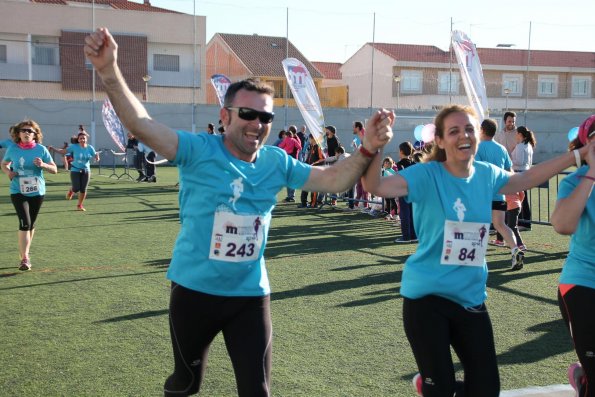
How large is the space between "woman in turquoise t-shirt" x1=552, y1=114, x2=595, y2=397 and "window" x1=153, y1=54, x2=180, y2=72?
41021mm

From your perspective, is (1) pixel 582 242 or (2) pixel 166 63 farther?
(2) pixel 166 63

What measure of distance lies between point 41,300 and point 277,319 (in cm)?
270

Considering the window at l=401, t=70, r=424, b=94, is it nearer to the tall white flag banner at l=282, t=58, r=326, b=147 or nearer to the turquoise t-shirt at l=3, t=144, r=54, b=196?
the tall white flag banner at l=282, t=58, r=326, b=147

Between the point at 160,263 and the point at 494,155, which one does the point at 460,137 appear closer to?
the point at 494,155

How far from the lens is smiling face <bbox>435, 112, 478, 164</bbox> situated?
4090mm

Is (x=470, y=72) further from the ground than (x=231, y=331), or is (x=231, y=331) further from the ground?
(x=470, y=72)

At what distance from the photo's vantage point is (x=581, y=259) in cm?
409

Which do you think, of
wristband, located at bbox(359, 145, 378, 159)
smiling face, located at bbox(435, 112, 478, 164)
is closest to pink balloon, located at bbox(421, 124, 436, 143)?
smiling face, located at bbox(435, 112, 478, 164)

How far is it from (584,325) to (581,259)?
1.18 ft

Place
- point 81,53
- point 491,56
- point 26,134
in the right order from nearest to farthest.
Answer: point 26,134
point 81,53
point 491,56

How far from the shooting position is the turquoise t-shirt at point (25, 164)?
32.8 feet

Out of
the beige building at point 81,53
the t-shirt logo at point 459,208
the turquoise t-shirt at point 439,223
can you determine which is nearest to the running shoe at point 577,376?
the turquoise t-shirt at point 439,223

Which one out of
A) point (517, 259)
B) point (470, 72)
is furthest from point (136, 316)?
point (470, 72)

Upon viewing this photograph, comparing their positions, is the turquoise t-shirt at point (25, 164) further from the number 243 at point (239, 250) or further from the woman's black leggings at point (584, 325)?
the woman's black leggings at point (584, 325)
